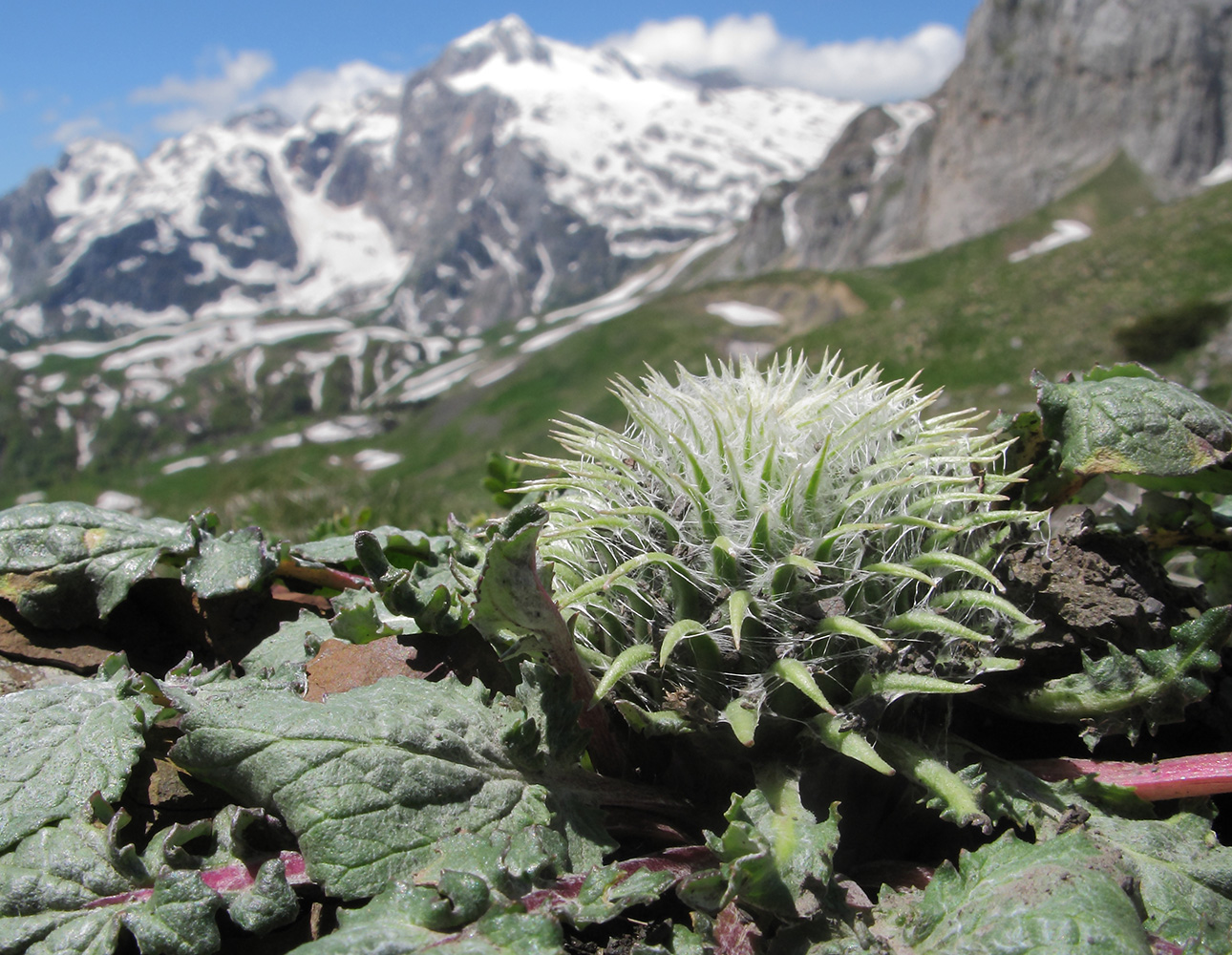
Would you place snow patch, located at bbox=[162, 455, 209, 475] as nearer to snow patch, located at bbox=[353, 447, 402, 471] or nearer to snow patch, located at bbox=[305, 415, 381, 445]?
snow patch, located at bbox=[305, 415, 381, 445]

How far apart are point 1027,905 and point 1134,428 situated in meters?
1.77

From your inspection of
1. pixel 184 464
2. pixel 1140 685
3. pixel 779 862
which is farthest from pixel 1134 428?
pixel 184 464

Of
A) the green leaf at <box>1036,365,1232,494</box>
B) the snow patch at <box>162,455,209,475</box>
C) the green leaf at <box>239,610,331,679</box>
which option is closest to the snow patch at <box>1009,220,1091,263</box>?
the green leaf at <box>1036,365,1232,494</box>

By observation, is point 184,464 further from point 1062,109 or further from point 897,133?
point 1062,109

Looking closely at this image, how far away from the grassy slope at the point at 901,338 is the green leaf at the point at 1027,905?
1.38 meters

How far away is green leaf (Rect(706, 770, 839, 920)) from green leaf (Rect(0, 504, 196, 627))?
260cm

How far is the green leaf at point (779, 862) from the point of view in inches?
81.9

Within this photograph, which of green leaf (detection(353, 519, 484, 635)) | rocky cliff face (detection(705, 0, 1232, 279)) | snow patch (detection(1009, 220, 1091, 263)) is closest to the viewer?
green leaf (detection(353, 519, 484, 635))

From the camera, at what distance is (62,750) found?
266 centimetres

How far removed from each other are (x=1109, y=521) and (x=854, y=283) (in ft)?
254

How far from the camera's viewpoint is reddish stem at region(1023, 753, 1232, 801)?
8.62 feet

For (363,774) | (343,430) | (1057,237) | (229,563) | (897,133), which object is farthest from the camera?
A: (897,133)

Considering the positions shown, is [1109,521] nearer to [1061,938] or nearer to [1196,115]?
[1061,938]

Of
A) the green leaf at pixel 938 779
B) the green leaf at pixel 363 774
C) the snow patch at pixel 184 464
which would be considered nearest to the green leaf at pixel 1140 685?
the green leaf at pixel 938 779
